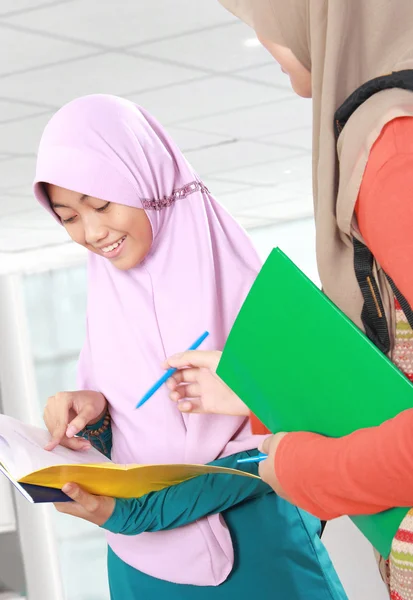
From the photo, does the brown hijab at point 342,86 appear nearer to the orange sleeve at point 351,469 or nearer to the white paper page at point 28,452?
the orange sleeve at point 351,469

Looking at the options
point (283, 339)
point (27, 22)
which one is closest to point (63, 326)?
point (27, 22)

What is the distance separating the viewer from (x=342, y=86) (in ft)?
2.96

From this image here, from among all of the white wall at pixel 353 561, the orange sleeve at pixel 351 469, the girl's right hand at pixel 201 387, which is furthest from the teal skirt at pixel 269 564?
the white wall at pixel 353 561

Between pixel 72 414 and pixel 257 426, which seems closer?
pixel 257 426

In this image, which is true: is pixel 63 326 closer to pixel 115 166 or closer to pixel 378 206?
pixel 115 166

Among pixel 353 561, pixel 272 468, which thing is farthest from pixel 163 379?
pixel 353 561

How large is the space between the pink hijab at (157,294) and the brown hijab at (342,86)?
0.58 meters

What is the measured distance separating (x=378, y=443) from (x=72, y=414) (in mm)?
798

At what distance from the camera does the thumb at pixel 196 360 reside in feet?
4.19

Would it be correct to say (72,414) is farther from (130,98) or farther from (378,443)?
(130,98)

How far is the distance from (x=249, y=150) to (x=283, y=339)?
17.2 ft

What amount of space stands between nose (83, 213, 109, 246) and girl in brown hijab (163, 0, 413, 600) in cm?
56

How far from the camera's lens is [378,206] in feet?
2.65

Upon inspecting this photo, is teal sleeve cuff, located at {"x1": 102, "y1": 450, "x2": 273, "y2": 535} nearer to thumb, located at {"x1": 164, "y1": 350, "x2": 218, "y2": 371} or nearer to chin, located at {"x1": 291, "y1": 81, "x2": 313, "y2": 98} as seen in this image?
thumb, located at {"x1": 164, "y1": 350, "x2": 218, "y2": 371}
